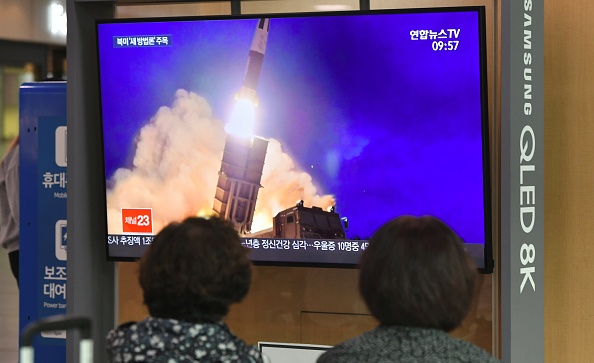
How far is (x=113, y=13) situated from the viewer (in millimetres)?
4309

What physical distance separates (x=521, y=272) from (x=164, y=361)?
1681mm

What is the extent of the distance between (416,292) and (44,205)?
110 inches

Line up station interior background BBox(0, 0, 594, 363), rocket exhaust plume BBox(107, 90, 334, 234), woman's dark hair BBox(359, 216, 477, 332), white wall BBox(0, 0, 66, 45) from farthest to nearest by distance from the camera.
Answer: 1. white wall BBox(0, 0, 66, 45)
2. rocket exhaust plume BBox(107, 90, 334, 234)
3. station interior background BBox(0, 0, 594, 363)
4. woman's dark hair BBox(359, 216, 477, 332)

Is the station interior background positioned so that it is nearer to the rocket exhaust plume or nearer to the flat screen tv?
the flat screen tv

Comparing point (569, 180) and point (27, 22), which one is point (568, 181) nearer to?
point (569, 180)

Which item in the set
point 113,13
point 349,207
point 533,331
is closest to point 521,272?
point 533,331

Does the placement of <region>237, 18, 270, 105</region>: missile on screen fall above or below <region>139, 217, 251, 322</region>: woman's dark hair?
above

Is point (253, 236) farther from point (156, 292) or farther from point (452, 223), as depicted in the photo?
point (156, 292)

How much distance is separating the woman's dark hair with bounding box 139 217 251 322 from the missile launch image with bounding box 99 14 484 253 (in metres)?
1.63

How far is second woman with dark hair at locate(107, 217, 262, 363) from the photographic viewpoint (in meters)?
2.18

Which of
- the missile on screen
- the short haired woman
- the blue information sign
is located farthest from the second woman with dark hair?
the blue information sign

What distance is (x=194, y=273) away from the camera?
2.18 metres

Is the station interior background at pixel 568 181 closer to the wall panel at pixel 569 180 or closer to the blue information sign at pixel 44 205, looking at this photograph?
the wall panel at pixel 569 180

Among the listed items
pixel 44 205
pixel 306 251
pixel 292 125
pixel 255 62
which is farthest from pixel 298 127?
pixel 44 205
